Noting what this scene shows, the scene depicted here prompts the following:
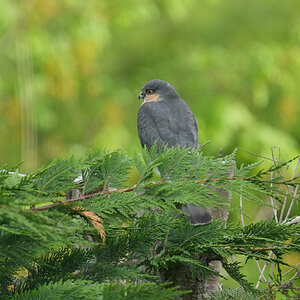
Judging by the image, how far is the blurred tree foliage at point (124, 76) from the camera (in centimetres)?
938

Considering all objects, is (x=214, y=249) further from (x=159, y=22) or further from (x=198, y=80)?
(x=159, y=22)

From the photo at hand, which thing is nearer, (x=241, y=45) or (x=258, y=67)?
(x=258, y=67)

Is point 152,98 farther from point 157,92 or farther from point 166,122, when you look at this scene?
point 166,122

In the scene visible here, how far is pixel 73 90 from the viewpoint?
10133mm

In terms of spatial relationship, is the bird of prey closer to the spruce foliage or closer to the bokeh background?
the spruce foliage

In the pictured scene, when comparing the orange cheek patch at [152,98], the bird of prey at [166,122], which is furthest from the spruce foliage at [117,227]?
the orange cheek patch at [152,98]

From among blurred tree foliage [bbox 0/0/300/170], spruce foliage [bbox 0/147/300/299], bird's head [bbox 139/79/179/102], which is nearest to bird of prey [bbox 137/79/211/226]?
bird's head [bbox 139/79/179/102]

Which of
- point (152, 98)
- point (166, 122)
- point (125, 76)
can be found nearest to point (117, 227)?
point (166, 122)

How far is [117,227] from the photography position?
4.87 feet

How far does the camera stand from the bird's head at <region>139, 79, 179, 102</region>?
5.41m

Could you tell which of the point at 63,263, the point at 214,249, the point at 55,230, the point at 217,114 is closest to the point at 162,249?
the point at 214,249

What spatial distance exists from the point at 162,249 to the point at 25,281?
452 mm

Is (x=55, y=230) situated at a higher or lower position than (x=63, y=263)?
higher

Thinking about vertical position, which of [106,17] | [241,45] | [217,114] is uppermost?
[106,17]
